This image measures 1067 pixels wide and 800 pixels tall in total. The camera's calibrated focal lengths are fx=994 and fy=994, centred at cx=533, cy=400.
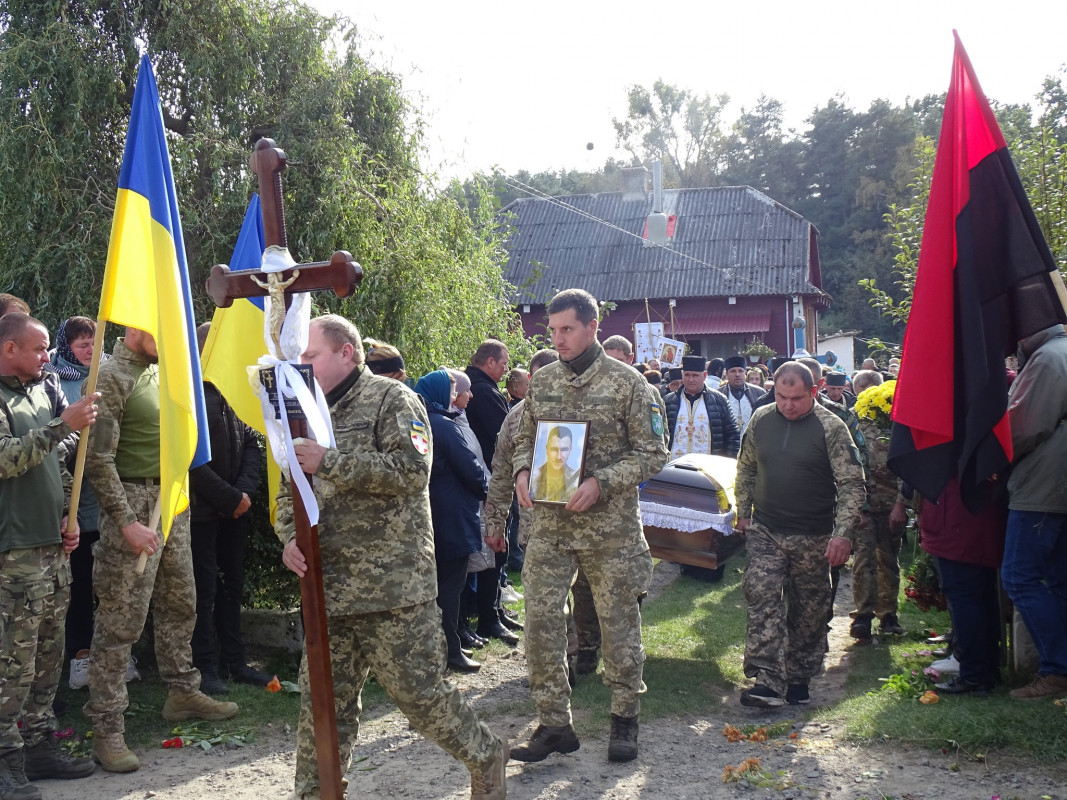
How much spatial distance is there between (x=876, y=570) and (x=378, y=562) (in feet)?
16.5

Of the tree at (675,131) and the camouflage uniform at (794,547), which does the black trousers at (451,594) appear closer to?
the camouflage uniform at (794,547)

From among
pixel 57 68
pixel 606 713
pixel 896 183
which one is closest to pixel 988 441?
pixel 606 713

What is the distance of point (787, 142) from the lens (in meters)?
57.2

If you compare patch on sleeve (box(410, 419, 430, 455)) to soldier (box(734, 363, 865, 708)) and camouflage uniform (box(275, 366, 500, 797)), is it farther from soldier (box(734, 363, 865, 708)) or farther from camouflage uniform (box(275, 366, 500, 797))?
soldier (box(734, 363, 865, 708))

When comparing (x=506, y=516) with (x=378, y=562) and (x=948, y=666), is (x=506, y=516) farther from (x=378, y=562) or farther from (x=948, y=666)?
(x=948, y=666)

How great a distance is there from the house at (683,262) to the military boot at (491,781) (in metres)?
29.1

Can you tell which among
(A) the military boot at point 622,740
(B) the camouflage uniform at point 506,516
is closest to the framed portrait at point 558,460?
(B) the camouflage uniform at point 506,516

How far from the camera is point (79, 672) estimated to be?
20.2 ft

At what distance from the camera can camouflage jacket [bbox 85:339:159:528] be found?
5062mm

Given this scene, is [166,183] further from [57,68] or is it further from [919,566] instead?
[57,68]

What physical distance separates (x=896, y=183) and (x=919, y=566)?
152ft

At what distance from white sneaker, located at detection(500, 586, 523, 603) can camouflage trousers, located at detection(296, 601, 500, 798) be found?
15.4 feet

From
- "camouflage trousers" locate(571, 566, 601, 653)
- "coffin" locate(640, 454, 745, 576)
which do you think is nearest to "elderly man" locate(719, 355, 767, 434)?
"coffin" locate(640, 454, 745, 576)

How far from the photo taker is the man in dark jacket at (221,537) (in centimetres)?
623
